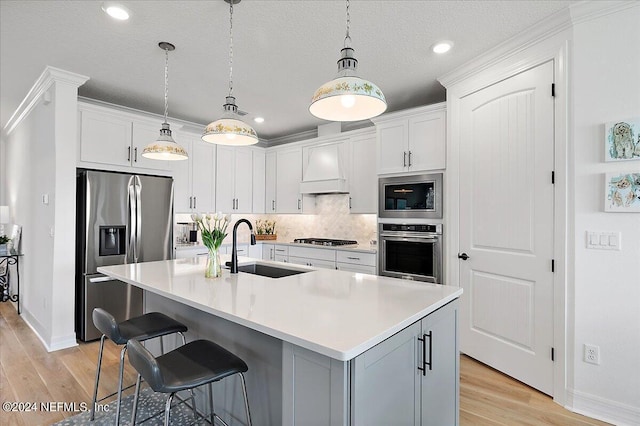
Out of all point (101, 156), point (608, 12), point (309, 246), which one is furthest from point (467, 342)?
point (101, 156)

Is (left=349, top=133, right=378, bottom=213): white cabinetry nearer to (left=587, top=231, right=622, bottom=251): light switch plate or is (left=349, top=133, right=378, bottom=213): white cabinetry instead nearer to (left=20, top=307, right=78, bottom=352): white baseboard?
(left=587, top=231, right=622, bottom=251): light switch plate

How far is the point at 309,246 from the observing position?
461 cm

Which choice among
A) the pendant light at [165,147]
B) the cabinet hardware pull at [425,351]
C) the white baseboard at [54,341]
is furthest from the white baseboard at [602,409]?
the white baseboard at [54,341]

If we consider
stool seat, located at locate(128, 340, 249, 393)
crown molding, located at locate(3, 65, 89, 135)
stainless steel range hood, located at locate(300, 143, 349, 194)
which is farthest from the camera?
stainless steel range hood, located at locate(300, 143, 349, 194)

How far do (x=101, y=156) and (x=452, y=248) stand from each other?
147 inches

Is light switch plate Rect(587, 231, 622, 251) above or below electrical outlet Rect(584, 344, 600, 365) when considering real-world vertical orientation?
above

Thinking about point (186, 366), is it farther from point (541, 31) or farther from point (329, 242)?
point (329, 242)

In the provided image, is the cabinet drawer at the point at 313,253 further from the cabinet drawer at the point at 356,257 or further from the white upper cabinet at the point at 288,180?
the white upper cabinet at the point at 288,180

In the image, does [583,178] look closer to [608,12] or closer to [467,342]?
[608,12]

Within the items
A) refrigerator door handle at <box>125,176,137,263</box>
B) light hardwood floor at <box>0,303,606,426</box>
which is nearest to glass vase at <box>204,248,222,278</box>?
light hardwood floor at <box>0,303,606,426</box>

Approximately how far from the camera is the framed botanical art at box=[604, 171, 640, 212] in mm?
2014

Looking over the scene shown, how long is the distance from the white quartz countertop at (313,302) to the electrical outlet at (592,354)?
113 cm

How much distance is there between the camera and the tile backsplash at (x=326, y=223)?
473 centimetres

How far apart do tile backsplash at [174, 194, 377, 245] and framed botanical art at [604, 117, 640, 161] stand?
9.02ft
